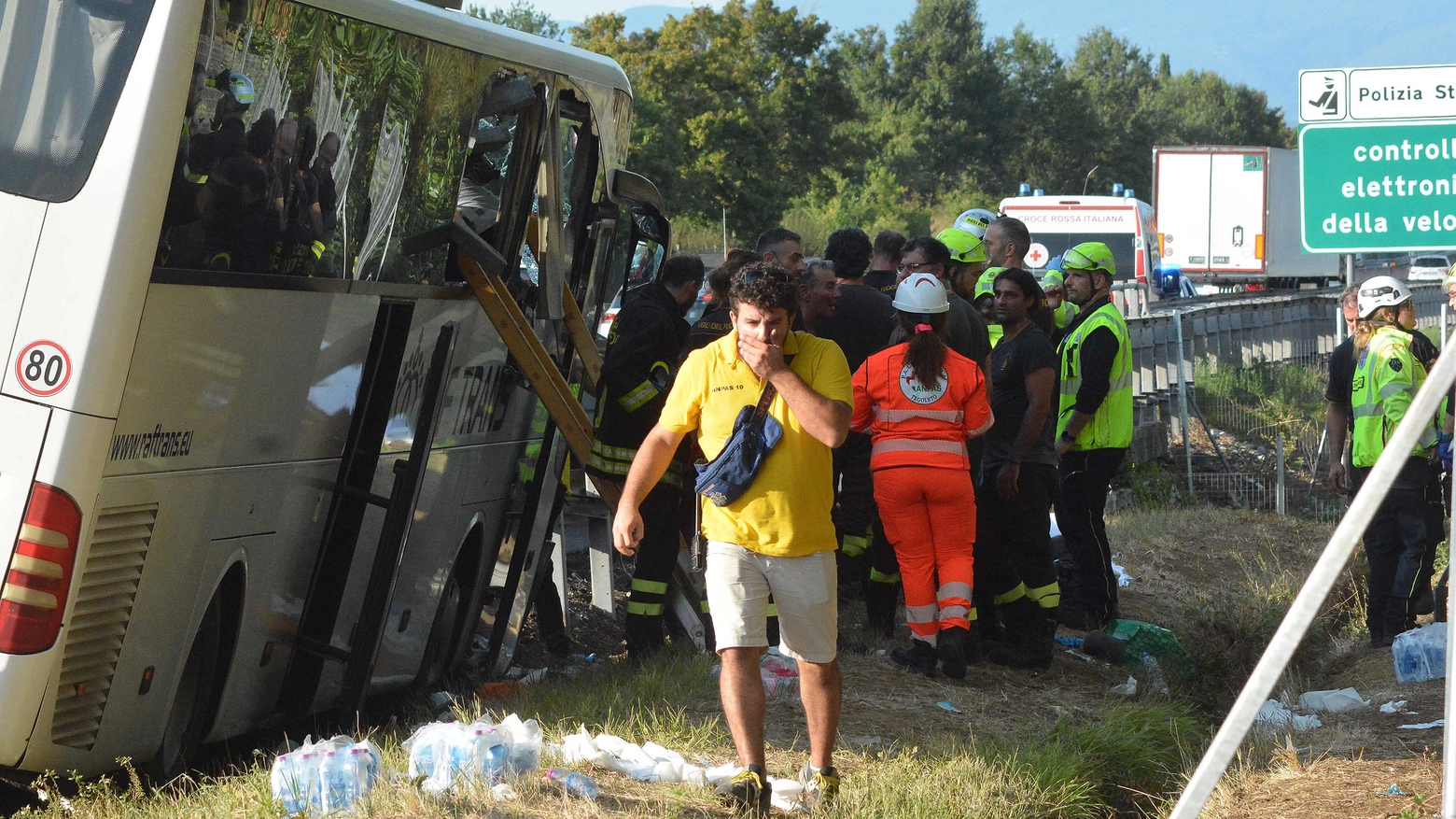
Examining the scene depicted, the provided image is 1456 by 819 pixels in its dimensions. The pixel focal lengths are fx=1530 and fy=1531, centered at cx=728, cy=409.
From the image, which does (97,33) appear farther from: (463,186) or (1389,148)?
(1389,148)

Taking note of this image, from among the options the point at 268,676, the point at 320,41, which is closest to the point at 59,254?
the point at 320,41

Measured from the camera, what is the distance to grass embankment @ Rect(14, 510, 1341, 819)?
189 inches

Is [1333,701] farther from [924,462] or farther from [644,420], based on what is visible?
[644,420]

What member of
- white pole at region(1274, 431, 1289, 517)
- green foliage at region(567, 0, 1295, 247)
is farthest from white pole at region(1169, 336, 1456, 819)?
green foliage at region(567, 0, 1295, 247)

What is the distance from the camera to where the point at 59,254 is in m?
4.45

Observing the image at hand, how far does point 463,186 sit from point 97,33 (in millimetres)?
2151

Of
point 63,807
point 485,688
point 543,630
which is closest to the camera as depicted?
point 63,807

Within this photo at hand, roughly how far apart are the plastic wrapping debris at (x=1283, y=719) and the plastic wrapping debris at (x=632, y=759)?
296 centimetres

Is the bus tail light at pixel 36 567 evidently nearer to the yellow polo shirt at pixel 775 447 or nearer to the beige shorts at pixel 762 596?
the yellow polo shirt at pixel 775 447

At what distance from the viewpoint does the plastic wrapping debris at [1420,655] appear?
7.49 meters

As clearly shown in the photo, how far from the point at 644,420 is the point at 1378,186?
5.53 meters

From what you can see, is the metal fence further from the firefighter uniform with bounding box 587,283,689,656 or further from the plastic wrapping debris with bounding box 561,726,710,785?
the plastic wrapping debris with bounding box 561,726,710,785

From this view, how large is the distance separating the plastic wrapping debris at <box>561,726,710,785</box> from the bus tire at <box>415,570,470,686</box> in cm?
201

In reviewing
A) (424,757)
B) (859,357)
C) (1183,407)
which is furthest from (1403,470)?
(1183,407)
